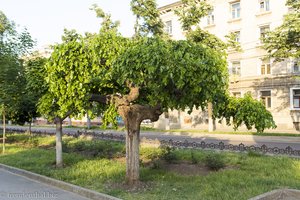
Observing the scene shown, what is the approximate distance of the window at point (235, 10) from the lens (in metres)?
34.3

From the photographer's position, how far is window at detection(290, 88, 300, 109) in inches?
1148

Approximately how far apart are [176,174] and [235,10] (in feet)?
95.2

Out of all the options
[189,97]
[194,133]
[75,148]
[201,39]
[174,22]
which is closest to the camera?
[189,97]

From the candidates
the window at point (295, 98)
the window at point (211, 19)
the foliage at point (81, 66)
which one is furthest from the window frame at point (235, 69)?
the foliage at point (81, 66)

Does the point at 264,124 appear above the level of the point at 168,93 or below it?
below

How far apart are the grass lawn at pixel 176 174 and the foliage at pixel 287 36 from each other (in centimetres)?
957

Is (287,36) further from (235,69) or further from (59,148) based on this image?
(235,69)

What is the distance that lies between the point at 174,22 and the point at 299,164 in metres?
32.4

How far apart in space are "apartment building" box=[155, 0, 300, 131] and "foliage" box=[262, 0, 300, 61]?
8.53 metres

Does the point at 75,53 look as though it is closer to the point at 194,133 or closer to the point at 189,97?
the point at 189,97

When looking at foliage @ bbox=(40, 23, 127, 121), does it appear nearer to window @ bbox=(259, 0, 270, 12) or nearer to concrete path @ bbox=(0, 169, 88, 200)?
concrete path @ bbox=(0, 169, 88, 200)

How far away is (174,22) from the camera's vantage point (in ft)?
132

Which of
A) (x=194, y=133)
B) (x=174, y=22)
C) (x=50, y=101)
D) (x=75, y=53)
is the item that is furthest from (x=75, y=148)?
(x=174, y=22)

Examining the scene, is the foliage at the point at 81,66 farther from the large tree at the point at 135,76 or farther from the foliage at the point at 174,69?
the foliage at the point at 174,69
